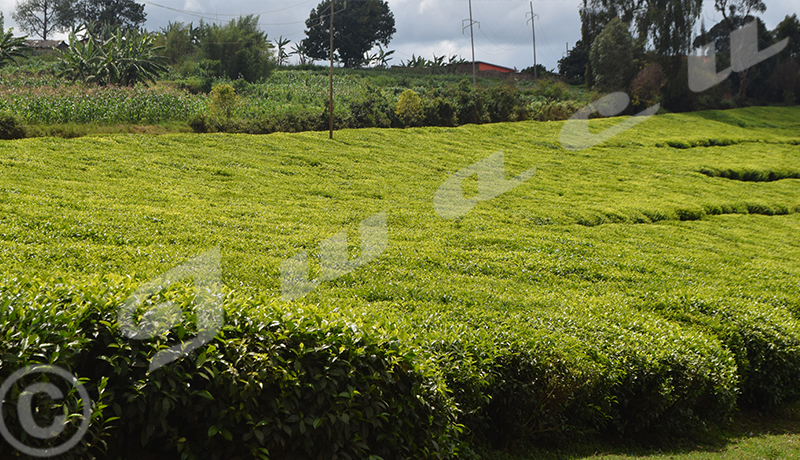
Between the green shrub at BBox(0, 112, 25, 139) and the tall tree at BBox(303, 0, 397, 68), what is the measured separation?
50594 mm

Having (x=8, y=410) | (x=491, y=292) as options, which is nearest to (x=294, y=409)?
(x=8, y=410)

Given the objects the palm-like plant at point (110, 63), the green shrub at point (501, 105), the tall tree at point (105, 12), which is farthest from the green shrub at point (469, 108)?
the tall tree at point (105, 12)

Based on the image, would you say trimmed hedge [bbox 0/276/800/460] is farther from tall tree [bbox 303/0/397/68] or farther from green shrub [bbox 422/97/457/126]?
tall tree [bbox 303/0/397/68]

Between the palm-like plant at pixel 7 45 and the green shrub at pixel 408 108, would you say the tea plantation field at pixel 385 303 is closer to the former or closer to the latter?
the green shrub at pixel 408 108

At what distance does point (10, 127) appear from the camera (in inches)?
559

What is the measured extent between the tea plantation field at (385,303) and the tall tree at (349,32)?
158 ft

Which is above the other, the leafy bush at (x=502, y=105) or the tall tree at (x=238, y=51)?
the tall tree at (x=238, y=51)

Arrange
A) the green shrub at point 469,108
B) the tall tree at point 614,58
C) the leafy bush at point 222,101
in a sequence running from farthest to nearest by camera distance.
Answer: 1. the tall tree at point 614,58
2. the green shrub at point 469,108
3. the leafy bush at point 222,101

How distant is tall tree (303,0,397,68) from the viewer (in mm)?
61875

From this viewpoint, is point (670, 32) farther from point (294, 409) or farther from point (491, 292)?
point (294, 409)

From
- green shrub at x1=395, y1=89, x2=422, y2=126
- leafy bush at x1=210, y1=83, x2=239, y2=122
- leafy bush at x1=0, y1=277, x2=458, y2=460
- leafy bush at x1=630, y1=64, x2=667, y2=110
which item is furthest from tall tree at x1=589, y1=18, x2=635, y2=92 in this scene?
leafy bush at x1=0, y1=277, x2=458, y2=460

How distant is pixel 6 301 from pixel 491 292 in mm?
A: 5359

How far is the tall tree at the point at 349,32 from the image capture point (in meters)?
61.9

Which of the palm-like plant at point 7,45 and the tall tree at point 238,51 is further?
the tall tree at point 238,51
